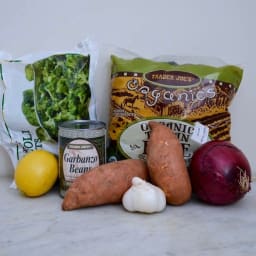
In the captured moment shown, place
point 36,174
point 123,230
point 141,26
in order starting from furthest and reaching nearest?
point 141,26
point 36,174
point 123,230

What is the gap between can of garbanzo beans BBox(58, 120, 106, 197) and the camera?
26.0 inches

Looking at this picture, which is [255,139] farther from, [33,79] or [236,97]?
[33,79]

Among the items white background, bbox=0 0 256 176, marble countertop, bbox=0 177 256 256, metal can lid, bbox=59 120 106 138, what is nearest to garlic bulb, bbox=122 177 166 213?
marble countertop, bbox=0 177 256 256

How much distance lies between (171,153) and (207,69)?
0.22 m

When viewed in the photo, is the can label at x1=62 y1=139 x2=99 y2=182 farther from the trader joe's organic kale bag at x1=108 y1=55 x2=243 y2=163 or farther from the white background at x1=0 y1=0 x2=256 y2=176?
the white background at x1=0 y1=0 x2=256 y2=176

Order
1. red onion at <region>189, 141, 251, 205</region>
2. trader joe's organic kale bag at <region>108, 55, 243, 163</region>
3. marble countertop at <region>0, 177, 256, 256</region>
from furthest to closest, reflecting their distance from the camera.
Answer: trader joe's organic kale bag at <region>108, 55, 243, 163</region>, red onion at <region>189, 141, 251, 205</region>, marble countertop at <region>0, 177, 256, 256</region>

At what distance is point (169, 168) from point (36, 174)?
257 millimetres

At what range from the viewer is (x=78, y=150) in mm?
664

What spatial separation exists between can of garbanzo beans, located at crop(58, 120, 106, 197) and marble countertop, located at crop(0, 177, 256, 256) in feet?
0.23

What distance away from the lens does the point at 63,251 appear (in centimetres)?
51

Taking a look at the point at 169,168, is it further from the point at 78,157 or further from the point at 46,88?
the point at 46,88

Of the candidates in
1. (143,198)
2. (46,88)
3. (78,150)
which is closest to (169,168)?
(143,198)

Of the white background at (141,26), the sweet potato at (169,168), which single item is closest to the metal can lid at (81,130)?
the sweet potato at (169,168)

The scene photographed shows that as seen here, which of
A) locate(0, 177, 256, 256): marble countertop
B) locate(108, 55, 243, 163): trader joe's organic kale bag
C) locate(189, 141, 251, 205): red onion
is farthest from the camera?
locate(108, 55, 243, 163): trader joe's organic kale bag
